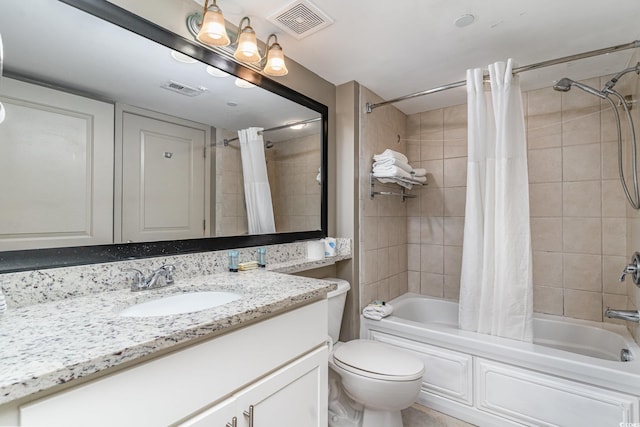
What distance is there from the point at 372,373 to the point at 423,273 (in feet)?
4.90

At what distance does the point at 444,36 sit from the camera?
5.22 ft

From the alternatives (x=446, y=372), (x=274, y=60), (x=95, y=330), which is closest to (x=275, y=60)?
(x=274, y=60)

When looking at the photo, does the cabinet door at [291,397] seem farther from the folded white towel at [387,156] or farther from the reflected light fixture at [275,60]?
the folded white towel at [387,156]

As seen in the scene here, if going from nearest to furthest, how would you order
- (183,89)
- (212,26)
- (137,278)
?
(137,278)
(212,26)
(183,89)

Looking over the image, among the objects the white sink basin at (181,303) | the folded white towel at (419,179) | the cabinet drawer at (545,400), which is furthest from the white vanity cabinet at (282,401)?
the folded white towel at (419,179)

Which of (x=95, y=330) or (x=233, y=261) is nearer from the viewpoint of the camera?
(x=95, y=330)

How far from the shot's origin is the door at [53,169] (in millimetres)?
864

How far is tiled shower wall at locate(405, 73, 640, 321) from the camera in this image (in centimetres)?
204

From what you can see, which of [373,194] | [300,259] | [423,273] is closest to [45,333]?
[300,259]

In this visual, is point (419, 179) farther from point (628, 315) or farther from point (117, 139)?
point (117, 139)

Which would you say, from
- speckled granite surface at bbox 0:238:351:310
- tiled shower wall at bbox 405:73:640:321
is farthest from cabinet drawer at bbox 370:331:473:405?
speckled granite surface at bbox 0:238:351:310

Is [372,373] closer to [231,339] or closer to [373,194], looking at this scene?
[231,339]

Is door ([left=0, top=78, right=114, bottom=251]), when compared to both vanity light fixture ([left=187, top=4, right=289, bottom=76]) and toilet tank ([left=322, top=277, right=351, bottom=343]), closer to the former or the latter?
vanity light fixture ([left=187, top=4, right=289, bottom=76])

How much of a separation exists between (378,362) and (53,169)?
1573 millimetres
